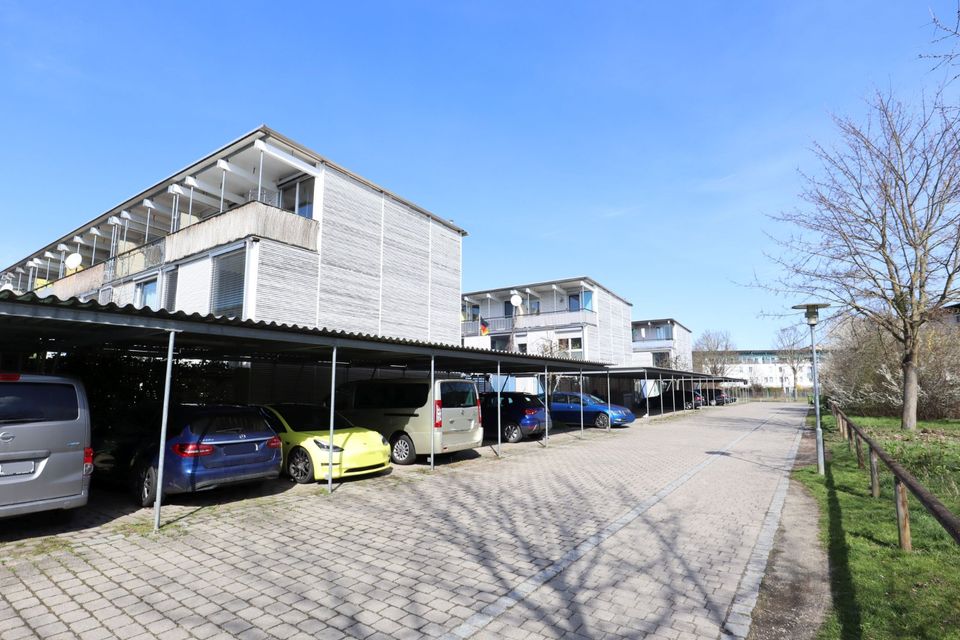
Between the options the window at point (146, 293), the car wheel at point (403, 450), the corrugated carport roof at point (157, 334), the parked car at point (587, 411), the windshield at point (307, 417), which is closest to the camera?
the corrugated carport roof at point (157, 334)

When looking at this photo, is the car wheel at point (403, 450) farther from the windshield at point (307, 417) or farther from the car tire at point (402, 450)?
the windshield at point (307, 417)

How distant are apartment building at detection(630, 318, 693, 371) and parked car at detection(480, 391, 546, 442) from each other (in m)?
38.4


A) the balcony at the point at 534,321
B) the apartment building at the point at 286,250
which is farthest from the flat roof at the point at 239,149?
the balcony at the point at 534,321

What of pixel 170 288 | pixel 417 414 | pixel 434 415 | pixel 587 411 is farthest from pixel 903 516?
pixel 170 288

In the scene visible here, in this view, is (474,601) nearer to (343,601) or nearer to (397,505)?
(343,601)

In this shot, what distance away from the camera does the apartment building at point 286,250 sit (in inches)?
612

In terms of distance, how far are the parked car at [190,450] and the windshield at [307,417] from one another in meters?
1.52

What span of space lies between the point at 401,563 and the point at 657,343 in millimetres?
53305

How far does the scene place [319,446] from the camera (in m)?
9.09

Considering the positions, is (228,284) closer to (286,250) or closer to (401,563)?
(286,250)

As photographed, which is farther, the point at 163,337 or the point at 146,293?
the point at 146,293

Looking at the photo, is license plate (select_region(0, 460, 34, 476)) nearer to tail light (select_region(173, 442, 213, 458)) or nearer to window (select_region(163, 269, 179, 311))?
tail light (select_region(173, 442, 213, 458))

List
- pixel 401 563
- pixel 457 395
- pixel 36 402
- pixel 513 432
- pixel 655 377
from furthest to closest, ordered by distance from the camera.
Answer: pixel 655 377 < pixel 513 432 < pixel 457 395 < pixel 36 402 < pixel 401 563

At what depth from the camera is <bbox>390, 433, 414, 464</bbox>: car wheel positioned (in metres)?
→ 11.6
